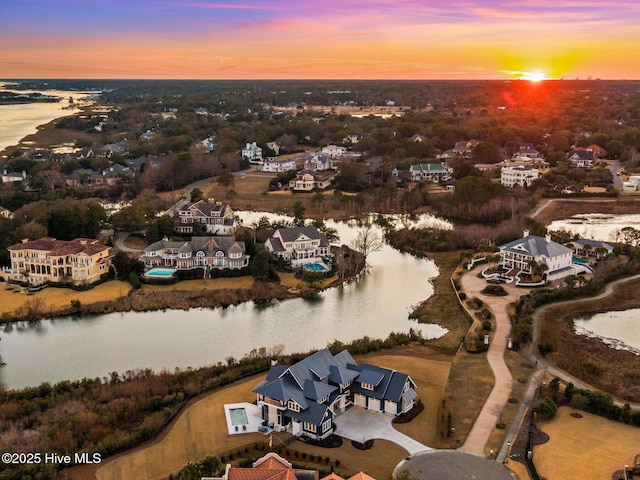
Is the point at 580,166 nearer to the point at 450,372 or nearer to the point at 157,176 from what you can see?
the point at 157,176

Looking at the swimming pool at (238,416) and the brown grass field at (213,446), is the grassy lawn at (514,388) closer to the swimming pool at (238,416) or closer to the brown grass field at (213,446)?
the brown grass field at (213,446)

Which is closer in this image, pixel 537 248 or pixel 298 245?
pixel 537 248

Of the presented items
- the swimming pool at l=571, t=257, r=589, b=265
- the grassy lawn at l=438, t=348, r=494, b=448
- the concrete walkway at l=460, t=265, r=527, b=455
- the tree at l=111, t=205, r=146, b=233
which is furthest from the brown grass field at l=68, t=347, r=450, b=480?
the tree at l=111, t=205, r=146, b=233

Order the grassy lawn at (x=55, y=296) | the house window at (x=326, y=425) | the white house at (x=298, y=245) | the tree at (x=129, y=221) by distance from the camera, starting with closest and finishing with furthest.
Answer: the house window at (x=326, y=425) → the grassy lawn at (x=55, y=296) → the white house at (x=298, y=245) → the tree at (x=129, y=221)

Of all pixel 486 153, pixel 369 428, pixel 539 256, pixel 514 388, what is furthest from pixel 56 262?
pixel 486 153

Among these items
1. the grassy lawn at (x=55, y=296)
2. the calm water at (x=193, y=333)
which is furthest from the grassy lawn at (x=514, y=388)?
the grassy lawn at (x=55, y=296)

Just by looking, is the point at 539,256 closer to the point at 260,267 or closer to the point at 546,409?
the point at 260,267
